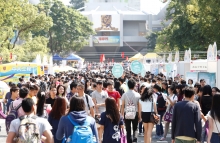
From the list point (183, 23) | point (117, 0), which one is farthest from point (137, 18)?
point (183, 23)

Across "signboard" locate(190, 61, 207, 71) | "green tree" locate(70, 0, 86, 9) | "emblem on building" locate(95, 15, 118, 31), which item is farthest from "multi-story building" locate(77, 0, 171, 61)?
"signboard" locate(190, 61, 207, 71)

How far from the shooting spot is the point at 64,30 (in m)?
63.7

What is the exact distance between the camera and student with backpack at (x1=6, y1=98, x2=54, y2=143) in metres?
5.68

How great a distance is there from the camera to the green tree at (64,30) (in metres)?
63.0

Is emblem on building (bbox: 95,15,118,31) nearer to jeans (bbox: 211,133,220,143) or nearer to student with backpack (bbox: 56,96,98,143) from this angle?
jeans (bbox: 211,133,220,143)

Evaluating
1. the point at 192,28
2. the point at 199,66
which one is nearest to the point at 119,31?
the point at 192,28

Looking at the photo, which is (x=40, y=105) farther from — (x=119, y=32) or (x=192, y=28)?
(x=119, y=32)

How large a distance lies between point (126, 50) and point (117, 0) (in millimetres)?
32135

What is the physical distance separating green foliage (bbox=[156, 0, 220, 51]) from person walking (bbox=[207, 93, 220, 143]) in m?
20.8

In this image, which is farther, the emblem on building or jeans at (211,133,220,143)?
the emblem on building

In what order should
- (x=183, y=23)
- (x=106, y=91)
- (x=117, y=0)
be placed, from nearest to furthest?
(x=106, y=91) → (x=183, y=23) → (x=117, y=0)

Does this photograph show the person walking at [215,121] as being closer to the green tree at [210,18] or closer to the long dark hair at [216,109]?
the long dark hair at [216,109]

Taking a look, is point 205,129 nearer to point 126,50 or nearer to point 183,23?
point 183,23

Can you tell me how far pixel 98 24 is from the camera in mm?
100250
